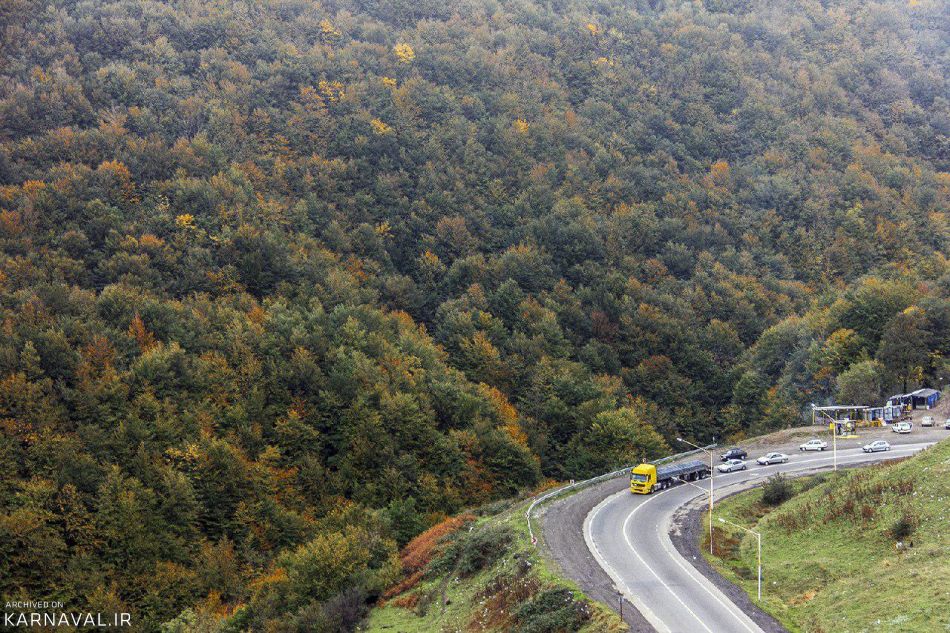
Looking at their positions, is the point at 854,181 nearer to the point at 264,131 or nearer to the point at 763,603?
Result: the point at 264,131

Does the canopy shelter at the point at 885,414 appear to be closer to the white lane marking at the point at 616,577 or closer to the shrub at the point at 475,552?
the white lane marking at the point at 616,577

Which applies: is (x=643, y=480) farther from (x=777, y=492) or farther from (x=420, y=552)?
(x=420, y=552)

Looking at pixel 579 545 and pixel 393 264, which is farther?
pixel 393 264

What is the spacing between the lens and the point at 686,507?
53.2m

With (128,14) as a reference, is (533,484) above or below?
below

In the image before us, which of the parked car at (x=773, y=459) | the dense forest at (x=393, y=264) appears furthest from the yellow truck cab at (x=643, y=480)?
the dense forest at (x=393, y=264)

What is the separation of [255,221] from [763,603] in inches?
3528

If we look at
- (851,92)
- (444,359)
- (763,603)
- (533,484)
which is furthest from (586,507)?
(851,92)

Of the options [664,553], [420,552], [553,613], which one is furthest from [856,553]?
[420,552]

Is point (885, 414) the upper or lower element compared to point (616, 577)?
lower

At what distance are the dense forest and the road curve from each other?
47.3 ft

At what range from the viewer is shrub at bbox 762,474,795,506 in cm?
5294

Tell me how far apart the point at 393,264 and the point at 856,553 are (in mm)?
94522

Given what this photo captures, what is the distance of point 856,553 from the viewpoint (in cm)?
3909
